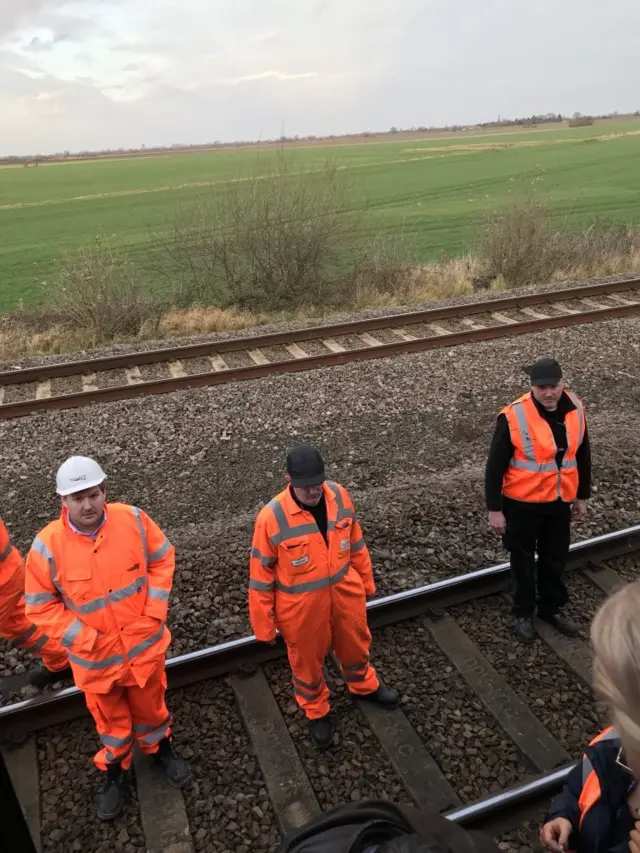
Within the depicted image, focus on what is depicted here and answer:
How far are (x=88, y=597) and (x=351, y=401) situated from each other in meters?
5.74

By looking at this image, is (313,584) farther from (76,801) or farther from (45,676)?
(45,676)

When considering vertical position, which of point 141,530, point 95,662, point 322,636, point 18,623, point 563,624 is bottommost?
point 563,624

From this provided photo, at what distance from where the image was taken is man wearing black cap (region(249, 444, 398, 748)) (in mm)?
3648

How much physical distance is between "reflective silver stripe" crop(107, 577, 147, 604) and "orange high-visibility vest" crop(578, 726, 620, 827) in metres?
2.37

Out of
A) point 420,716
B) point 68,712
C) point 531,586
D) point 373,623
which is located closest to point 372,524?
point 373,623

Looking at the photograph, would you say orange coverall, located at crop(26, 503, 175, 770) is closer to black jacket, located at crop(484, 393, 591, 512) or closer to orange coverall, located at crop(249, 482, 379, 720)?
orange coverall, located at crop(249, 482, 379, 720)

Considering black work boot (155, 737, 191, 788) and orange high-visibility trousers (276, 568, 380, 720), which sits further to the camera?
orange high-visibility trousers (276, 568, 380, 720)

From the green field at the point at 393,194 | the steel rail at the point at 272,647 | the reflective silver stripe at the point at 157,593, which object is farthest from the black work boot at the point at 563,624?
the green field at the point at 393,194

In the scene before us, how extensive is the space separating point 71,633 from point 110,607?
238 mm

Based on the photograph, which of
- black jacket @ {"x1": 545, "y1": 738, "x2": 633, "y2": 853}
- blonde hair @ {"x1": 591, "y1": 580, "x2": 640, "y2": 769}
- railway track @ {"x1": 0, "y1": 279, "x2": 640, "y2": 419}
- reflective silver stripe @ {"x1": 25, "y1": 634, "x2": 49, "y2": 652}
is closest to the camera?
blonde hair @ {"x1": 591, "y1": 580, "x2": 640, "y2": 769}

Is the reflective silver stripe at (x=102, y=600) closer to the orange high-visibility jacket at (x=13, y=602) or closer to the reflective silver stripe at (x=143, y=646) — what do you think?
the reflective silver stripe at (x=143, y=646)

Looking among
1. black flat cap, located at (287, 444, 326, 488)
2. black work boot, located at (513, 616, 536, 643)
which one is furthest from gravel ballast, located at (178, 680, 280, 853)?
black work boot, located at (513, 616, 536, 643)

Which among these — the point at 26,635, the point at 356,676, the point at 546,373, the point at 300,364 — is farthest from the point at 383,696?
the point at 300,364

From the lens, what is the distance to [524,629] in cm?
463
